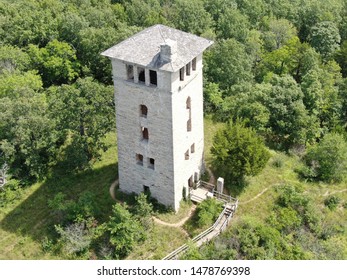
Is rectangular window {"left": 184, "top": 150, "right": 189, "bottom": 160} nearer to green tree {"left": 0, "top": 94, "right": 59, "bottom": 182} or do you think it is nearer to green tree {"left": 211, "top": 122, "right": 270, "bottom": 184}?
green tree {"left": 211, "top": 122, "right": 270, "bottom": 184}

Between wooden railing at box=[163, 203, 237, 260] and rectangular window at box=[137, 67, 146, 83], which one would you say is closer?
rectangular window at box=[137, 67, 146, 83]

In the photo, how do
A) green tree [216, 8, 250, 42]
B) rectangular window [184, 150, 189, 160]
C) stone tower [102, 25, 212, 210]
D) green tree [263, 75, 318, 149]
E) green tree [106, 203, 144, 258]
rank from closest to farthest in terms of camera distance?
1. stone tower [102, 25, 212, 210]
2. green tree [106, 203, 144, 258]
3. rectangular window [184, 150, 189, 160]
4. green tree [263, 75, 318, 149]
5. green tree [216, 8, 250, 42]

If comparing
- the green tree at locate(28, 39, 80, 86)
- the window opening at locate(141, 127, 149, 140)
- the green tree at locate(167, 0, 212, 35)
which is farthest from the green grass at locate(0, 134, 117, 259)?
the green tree at locate(167, 0, 212, 35)

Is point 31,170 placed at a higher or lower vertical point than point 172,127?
lower

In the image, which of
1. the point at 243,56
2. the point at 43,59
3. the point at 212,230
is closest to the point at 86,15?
the point at 43,59

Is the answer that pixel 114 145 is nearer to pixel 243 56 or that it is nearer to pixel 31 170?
pixel 31 170

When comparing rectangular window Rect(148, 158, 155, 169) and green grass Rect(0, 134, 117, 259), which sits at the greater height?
rectangular window Rect(148, 158, 155, 169)

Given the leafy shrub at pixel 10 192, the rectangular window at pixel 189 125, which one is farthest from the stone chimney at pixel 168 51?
the leafy shrub at pixel 10 192

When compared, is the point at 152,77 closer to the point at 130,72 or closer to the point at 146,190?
the point at 130,72
